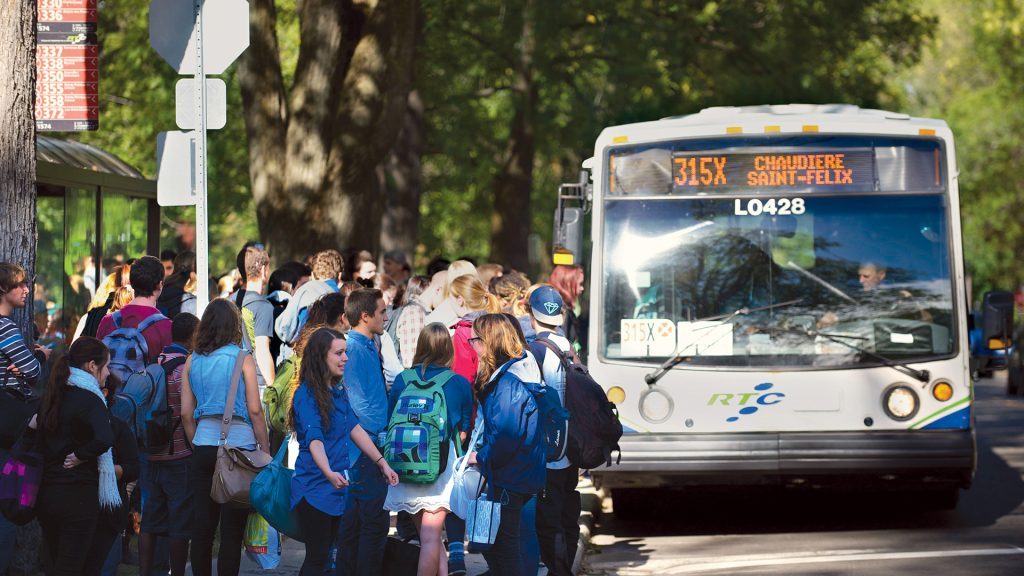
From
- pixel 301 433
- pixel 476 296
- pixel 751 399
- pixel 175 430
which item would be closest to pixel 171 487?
pixel 175 430

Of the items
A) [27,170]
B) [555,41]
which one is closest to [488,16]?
[555,41]

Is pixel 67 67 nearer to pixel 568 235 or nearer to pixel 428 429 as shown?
pixel 568 235

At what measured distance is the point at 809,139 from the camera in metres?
11.4

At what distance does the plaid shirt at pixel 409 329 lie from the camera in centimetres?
1052

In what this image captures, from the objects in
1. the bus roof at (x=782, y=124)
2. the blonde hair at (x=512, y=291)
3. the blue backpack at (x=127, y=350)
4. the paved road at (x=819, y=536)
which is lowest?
the paved road at (x=819, y=536)

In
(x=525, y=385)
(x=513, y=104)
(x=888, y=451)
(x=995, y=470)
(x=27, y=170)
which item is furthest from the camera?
(x=513, y=104)

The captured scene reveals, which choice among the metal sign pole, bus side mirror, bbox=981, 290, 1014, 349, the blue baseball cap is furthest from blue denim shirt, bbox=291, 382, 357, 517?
bus side mirror, bbox=981, 290, 1014, 349

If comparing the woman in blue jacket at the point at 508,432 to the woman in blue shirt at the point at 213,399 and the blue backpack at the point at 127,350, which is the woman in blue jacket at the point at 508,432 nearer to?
the woman in blue shirt at the point at 213,399

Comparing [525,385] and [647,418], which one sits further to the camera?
[647,418]

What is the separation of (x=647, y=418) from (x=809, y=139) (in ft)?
7.44

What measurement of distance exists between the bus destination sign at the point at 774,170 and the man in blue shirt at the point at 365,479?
408 cm

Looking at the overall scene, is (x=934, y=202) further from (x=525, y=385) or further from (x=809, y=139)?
(x=525, y=385)

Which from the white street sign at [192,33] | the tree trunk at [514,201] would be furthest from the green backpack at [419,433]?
the tree trunk at [514,201]

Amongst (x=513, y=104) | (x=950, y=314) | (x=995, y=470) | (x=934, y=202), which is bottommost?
(x=995, y=470)
